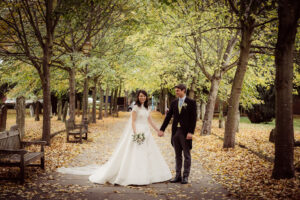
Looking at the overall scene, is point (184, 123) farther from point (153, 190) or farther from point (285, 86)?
point (285, 86)

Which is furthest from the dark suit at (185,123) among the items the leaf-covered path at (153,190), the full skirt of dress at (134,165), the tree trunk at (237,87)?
the tree trunk at (237,87)

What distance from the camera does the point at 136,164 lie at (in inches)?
256

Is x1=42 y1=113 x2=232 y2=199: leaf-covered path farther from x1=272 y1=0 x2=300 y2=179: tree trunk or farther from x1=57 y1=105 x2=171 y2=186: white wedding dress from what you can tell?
x1=272 y1=0 x2=300 y2=179: tree trunk

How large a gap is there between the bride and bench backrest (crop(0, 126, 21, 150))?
2293 mm

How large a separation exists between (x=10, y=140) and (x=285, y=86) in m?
6.92

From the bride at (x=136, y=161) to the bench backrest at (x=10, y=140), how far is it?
2293mm

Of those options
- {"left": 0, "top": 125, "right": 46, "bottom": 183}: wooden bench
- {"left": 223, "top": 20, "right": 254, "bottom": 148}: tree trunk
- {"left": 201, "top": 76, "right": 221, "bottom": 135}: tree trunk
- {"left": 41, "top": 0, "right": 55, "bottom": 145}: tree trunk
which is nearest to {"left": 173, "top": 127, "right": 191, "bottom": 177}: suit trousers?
{"left": 0, "top": 125, "right": 46, "bottom": 183}: wooden bench

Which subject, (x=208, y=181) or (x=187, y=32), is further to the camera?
(x=187, y=32)

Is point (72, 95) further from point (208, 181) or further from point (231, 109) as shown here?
point (208, 181)

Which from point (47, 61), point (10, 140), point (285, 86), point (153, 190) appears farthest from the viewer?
point (47, 61)

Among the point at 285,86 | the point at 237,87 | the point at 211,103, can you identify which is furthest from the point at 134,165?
the point at 211,103

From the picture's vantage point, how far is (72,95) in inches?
651

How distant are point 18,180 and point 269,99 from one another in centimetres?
2390

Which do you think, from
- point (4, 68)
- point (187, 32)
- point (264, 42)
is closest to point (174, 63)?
point (264, 42)
